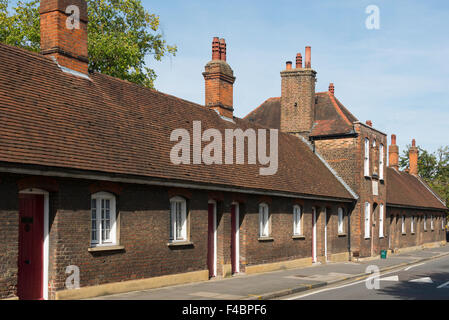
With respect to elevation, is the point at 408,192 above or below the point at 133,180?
below

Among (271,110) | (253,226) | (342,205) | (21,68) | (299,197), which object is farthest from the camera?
(271,110)

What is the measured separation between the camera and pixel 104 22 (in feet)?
112

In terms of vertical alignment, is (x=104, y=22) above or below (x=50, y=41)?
above

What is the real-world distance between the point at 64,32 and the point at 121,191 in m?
→ 5.59

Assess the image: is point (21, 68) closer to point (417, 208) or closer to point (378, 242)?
point (378, 242)

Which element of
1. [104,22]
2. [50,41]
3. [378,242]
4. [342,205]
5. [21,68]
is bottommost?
[378,242]

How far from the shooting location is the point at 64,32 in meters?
17.2

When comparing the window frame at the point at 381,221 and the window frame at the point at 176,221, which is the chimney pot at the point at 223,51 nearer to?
the window frame at the point at 176,221

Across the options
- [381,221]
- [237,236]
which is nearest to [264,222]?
[237,236]

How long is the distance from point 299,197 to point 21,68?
44.3 feet

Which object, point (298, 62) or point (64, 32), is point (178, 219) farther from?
point (298, 62)

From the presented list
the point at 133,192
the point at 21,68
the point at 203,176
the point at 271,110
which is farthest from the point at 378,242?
the point at 21,68

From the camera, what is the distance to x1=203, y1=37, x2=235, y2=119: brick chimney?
24.7m

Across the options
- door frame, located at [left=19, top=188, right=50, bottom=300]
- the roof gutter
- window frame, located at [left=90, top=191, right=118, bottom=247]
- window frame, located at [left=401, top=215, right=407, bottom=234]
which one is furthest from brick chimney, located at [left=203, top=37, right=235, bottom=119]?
window frame, located at [left=401, top=215, right=407, bottom=234]
